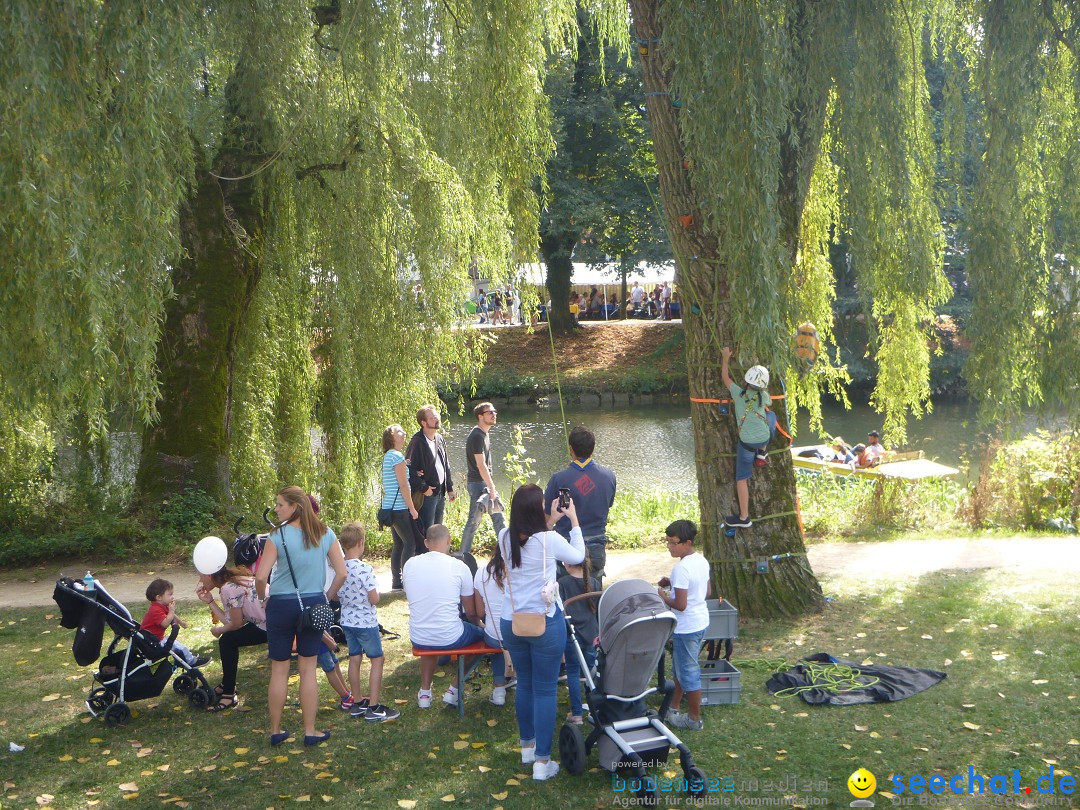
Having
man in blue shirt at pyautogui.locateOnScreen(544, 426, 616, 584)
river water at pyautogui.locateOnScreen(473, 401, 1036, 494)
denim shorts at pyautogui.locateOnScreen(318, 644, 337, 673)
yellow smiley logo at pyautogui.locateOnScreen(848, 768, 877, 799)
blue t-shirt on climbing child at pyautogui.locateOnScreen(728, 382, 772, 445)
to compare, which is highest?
blue t-shirt on climbing child at pyautogui.locateOnScreen(728, 382, 772, 445)

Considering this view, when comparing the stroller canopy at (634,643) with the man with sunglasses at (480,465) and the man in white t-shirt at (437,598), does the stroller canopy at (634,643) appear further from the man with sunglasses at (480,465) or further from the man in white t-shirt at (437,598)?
the man with sunglasses at (480,465)

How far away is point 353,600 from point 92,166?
292 centimetres

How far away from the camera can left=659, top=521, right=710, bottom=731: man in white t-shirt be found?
5.47m

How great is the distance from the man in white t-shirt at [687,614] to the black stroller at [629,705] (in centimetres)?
35

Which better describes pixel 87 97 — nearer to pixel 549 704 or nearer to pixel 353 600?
pixel 353 600

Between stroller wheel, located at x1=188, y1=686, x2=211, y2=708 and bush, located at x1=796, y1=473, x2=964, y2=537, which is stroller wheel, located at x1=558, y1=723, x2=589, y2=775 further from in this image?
bush, located at x1=796, y1=473, x2=964, y2=537

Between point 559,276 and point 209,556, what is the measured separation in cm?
2909

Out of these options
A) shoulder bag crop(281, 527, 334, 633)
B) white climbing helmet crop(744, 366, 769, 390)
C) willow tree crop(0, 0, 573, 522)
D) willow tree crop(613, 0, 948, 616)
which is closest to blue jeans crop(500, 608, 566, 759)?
shoulder bag crop(281, 527, 334, 633)

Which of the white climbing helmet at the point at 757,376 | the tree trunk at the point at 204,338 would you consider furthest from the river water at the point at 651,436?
the white climbing helmet at the point at 757,376

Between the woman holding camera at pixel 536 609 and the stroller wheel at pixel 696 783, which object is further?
the woman holding camera at pixel 536 609

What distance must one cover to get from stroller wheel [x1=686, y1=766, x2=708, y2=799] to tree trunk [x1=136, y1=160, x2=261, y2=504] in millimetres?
7949

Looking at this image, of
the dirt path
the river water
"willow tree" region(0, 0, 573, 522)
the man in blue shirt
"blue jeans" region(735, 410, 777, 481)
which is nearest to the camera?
the man in blue shirt

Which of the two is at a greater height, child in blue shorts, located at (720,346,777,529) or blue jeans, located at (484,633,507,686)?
child in blue shorts, located at (720,346,777,529)

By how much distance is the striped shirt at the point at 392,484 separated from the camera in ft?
27.4
